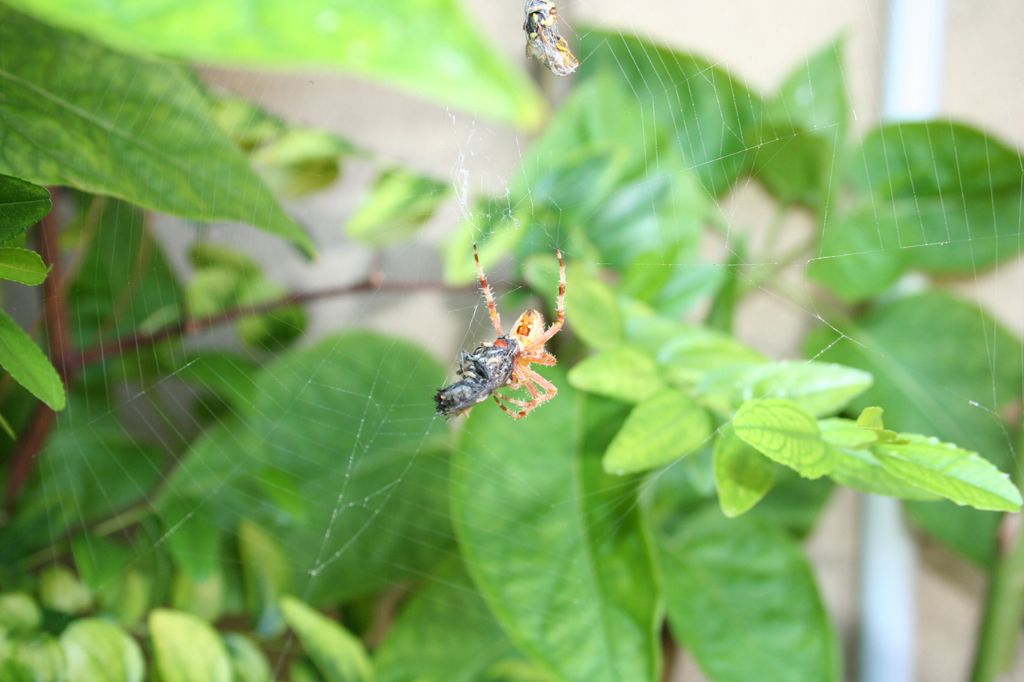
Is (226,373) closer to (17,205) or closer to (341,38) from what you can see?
(17,205)

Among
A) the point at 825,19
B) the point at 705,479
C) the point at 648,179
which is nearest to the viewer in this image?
the point at 705,479

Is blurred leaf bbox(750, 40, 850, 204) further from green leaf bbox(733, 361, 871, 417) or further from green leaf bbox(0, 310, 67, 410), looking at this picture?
green leaf bbox(0, 310, 67, 410)

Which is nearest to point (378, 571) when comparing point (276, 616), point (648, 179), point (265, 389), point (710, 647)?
point (276, 616)

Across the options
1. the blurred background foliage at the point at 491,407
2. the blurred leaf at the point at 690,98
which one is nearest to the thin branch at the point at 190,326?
the blurred background foliage at the point at 491,407

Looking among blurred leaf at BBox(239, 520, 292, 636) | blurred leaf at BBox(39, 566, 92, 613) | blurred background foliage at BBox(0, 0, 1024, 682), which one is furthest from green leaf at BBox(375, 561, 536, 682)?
blurred leaf at BBox(39, 566, 92, 613)

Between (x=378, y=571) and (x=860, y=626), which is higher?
(x=378, y=571)

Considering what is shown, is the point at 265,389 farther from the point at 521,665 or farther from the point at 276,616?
the point at 521,665

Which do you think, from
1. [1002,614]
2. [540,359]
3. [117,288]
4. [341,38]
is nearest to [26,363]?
[341,38]
